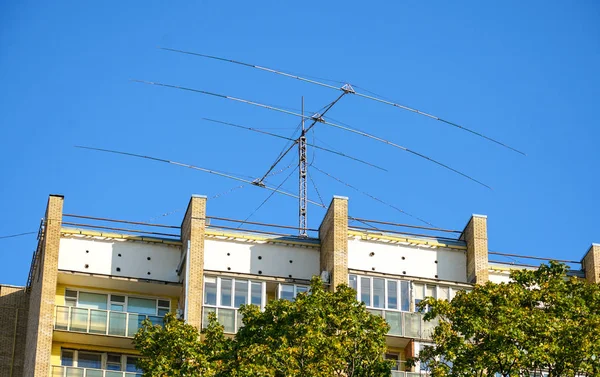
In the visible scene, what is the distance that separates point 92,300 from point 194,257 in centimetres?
581

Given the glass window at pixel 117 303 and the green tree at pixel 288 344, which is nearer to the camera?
the green tree at pixel 288 344

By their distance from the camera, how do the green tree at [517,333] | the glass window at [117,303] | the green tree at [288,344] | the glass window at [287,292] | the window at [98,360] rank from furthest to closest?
the glass window at [117,303]
the glass window at [287,292]
the window at [98,360]
the green tree at [517,333]
the green tree at [288,344]

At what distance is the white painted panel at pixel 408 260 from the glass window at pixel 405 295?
3.70 ft

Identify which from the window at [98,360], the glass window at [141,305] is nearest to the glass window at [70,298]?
the window at [98,360]

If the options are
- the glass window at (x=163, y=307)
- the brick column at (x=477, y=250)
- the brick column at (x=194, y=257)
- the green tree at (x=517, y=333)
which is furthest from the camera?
the brick column at (x=477, y=250)

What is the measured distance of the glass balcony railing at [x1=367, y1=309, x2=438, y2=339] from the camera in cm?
8106

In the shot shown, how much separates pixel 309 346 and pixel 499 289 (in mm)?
8866

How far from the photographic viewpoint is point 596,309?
227 feet

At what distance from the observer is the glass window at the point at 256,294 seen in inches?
3184

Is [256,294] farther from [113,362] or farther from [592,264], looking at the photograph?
[592,264]

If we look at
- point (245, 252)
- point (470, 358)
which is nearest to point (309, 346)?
point (470, 358)

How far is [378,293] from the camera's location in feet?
270

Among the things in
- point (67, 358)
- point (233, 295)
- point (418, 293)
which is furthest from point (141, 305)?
point (418, 293)

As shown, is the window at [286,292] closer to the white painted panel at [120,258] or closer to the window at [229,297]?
the window at [229,297]
